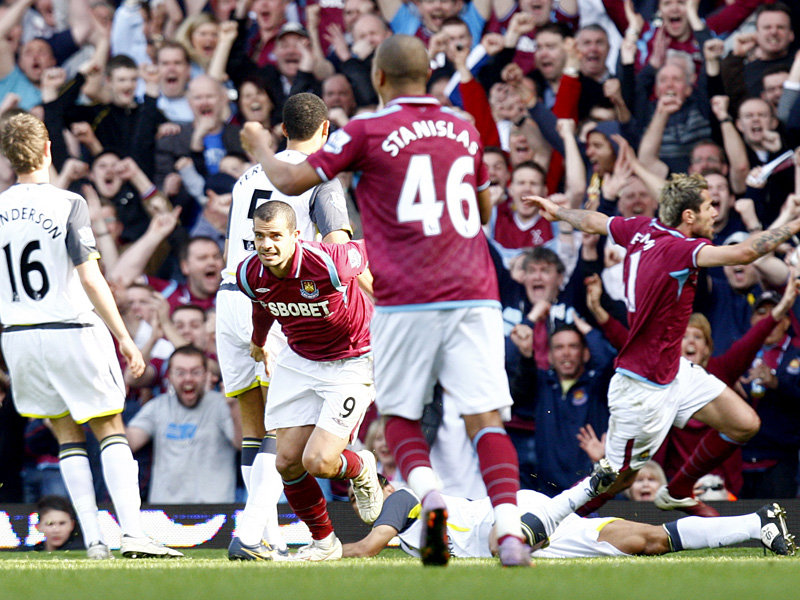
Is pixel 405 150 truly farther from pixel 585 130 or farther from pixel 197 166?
pixel 197 166

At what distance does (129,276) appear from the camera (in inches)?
396

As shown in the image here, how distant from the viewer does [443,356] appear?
4.51 m

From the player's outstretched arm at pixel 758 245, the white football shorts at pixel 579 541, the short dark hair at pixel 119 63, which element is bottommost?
the white football shorts at pixel 579 541

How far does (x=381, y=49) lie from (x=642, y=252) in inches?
102

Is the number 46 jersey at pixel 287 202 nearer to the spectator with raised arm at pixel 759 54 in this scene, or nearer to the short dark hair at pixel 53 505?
the short dark hair at pixel 53 505

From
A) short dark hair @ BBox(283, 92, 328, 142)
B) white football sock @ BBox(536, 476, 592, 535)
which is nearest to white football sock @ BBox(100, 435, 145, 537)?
short dark hair @ BBox(283, 92, 328, 142)

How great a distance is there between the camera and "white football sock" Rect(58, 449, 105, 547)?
6.02 metres

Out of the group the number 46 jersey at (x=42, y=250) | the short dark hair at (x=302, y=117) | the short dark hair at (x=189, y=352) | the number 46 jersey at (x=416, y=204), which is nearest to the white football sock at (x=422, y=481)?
the number 46 jersey at (x=416, y=204)

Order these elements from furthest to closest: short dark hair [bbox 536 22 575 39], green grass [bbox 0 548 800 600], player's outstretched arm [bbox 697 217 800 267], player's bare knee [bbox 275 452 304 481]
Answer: short dark hair [bbox 536 22 575 39] → player's bare knee [bbox 275 452 304 481] → player's outstretched arm [bbox 697 217 800 267] → green grass [bbox 0 548 800 600]

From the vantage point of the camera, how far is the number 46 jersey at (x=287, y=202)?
5.86 m

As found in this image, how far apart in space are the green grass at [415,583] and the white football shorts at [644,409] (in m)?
1.78

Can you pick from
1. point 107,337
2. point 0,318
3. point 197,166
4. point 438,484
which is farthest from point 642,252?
point 197,166

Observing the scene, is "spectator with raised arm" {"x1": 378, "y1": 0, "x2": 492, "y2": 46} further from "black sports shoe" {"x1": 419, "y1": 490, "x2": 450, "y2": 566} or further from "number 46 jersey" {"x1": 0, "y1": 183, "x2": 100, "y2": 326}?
"black sports shoe" {"x1": 419, "y1": 490, "x2": 450, "y2": 566}

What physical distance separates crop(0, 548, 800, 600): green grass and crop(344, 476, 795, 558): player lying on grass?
44.4 inches
